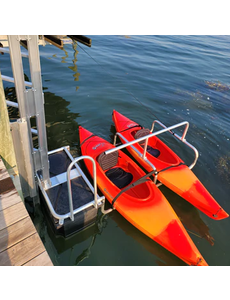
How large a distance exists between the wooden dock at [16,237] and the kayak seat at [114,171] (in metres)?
2.94

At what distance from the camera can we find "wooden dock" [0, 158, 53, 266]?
2.39 meters

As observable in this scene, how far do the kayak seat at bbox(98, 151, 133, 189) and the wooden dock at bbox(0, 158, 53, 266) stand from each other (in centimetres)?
294

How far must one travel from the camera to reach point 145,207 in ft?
15.6

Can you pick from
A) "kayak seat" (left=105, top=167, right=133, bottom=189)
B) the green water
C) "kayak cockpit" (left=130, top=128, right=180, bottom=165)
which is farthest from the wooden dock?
"kayak cockpit" (left=130, top=128, right=180, bottom=165)

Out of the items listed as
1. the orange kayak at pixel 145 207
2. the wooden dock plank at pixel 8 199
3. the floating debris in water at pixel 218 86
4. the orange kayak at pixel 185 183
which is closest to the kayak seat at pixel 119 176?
the orange kayak at pixel 145 207

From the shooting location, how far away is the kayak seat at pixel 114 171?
18.7 feet

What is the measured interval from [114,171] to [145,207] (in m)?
1.64

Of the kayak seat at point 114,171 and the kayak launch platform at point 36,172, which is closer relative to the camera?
the kayak launch platform at point 36,172

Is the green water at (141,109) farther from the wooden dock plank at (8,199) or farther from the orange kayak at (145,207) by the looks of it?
the wooden dock plank at (8,199)

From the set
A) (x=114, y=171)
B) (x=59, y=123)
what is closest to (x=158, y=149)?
(x=114, y=171)
